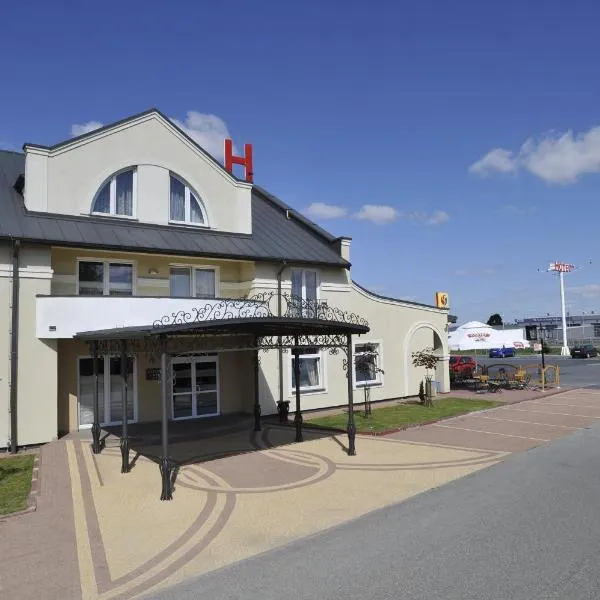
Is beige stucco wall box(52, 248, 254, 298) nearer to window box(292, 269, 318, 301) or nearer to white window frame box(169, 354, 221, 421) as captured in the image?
window box(292, 269, 318, 301)

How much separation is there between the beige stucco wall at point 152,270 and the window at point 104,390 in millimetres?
2133

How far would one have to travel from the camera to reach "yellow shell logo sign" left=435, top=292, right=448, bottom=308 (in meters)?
24.5

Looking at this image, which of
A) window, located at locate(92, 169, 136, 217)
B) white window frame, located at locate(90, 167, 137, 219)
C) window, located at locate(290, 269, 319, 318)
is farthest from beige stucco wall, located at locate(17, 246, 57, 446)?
window, located at locate(290, 269, 319, 318)

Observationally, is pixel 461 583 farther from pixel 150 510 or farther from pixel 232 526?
pixel 150 510

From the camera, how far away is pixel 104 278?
15555 millimetres

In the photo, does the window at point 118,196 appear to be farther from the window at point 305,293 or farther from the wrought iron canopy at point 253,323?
the window at point 305,293

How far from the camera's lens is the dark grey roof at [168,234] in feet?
46.2

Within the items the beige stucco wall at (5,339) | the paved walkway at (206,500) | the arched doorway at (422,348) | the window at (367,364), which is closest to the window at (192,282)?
the beige stucco wall at (5,339)

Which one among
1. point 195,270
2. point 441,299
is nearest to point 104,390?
point 195,270

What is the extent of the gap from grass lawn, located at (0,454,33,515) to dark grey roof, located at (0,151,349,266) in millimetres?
5256

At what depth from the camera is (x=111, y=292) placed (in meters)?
15.6

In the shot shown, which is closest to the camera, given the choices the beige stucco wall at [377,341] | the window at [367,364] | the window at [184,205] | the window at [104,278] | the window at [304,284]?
the window at [104,278]

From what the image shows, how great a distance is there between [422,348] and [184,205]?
37.9 feet

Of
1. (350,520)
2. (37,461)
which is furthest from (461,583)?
(37,461)
